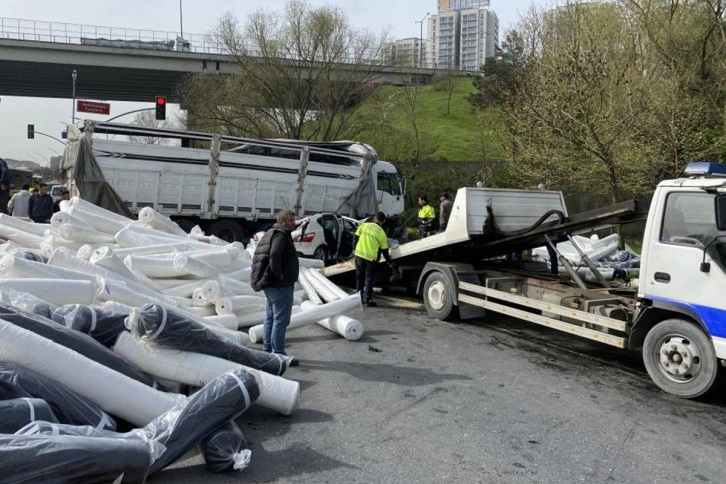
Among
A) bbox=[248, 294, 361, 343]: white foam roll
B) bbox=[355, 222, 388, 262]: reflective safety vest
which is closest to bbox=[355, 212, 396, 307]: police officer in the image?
bbox=[355, 222, 388, 262]: reflective safety vest

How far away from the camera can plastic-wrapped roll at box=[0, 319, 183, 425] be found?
175 inches

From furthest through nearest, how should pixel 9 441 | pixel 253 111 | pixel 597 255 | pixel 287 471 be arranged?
1. pixel 253 111
2. pixel 597 255
3. pixel 287 471
4. pixel 9 441

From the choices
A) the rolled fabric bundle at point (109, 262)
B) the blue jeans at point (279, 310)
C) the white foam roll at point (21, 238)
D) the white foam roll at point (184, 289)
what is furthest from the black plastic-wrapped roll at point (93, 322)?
the white foam roll at point (21, 238)

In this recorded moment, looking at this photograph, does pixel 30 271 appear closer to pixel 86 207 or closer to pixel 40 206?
pixel 86 207

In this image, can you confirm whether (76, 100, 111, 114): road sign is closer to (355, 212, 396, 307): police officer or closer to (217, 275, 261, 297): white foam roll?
(355, 212, 396, 307): police officer

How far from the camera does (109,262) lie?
8289 mm

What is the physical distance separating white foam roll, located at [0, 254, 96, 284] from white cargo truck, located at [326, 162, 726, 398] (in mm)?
5190

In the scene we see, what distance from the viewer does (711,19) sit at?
19516 mm

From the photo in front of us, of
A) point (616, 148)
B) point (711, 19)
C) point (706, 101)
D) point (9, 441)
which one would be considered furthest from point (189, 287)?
point (711, 19)

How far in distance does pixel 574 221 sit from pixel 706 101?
12755 millimetres

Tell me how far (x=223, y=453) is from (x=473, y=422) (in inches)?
89.4

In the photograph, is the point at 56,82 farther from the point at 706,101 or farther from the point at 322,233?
the point at 706,101

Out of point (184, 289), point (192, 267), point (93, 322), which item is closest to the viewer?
point (93, 322)

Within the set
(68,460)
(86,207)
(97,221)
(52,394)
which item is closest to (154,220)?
(86,207)
